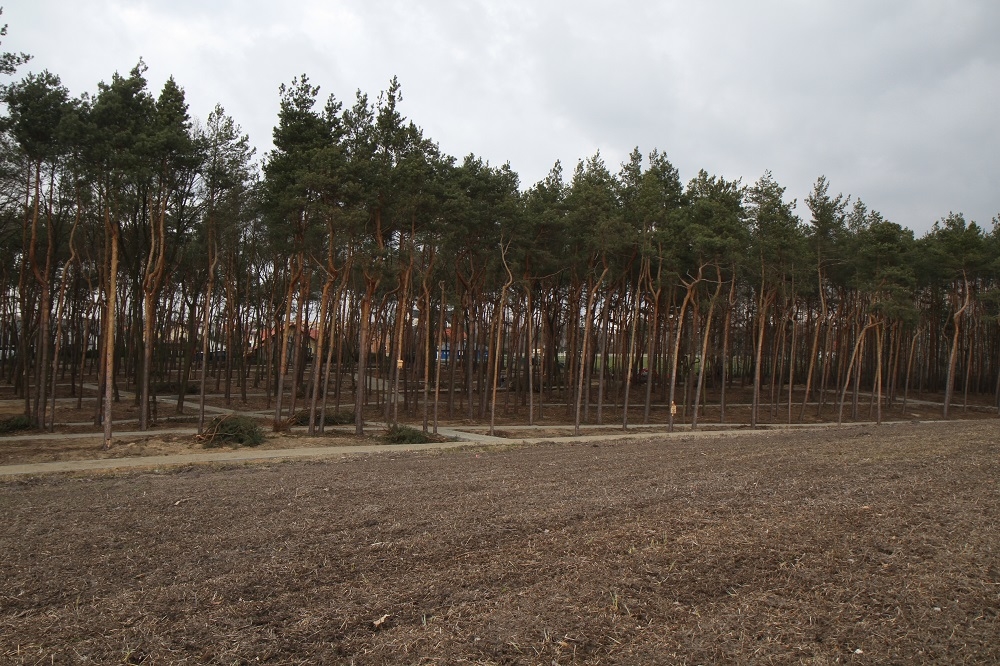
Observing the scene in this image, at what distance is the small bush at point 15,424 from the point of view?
1947cm

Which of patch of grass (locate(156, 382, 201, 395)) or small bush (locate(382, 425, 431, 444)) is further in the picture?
patch of grass (locate(156, 382, 201, 395))

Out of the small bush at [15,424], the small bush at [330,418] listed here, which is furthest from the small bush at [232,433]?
the small bush at [15,424]

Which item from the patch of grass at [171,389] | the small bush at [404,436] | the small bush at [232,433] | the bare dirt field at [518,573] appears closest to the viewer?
the bare dirt field at [518,573]

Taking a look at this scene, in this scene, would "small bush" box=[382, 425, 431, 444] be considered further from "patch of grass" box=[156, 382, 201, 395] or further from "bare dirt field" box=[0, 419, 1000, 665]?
"patch of grass" box=[156, 382, 201, 395]

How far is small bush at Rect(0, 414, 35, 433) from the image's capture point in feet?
63.9

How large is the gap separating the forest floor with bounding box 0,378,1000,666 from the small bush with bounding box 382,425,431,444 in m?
9.91

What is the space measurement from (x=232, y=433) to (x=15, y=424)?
25.8 ft

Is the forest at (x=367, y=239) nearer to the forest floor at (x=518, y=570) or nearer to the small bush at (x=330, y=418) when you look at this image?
the small bush at (x=330, y=418)

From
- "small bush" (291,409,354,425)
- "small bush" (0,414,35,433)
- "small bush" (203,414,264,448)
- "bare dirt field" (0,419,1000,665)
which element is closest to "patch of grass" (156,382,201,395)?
"small bush" (0,414,35,433)

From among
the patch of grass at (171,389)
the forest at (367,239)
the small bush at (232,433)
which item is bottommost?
the patch of grass at (171,389)

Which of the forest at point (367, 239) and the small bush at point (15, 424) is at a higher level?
the forest at point (367, 239)

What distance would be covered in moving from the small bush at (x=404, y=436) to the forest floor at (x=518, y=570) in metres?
9.91

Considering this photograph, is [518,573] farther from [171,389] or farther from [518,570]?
[171,389]

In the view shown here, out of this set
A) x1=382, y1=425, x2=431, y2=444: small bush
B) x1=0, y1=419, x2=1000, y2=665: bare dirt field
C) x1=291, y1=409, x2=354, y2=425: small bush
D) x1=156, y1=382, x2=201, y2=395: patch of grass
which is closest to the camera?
x1=0, y1=419, x2=1000, y2=665: bare dirt field
